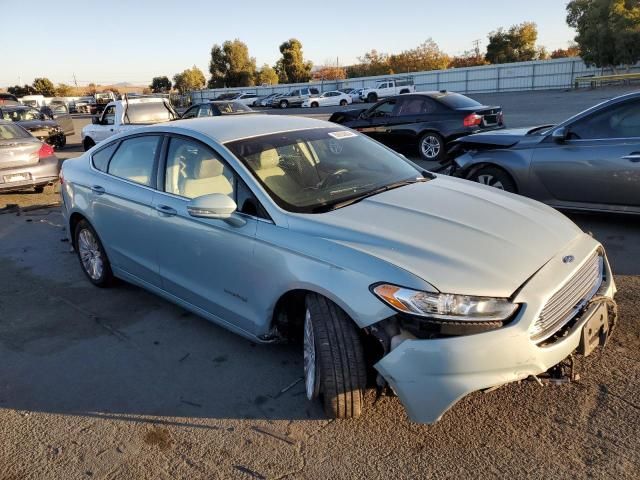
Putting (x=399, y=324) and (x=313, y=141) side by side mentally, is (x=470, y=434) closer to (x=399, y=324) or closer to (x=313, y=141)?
(x=399, y=324)

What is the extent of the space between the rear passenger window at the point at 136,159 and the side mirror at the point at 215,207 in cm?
103

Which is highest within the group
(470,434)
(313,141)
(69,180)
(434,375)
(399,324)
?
(313,141)

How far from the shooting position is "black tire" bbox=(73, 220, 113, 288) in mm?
4930

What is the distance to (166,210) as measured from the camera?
3914 mm

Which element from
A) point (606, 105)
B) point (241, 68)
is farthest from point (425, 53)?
point (606, 105)

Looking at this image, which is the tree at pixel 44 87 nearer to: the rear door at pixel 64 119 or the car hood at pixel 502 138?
the rear door at pixel 64 119

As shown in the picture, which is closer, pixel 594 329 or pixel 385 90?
pixel 594 329

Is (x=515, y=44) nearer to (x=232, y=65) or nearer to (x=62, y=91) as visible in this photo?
(x=232, y=65)

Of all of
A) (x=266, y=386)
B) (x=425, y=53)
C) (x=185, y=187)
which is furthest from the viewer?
(x=425, y=53)

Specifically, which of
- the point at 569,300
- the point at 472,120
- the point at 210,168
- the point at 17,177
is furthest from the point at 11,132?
the point at 569,300

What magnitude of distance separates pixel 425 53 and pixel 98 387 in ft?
276

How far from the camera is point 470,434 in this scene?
9.19 ft

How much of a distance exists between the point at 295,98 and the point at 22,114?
32.0 meters

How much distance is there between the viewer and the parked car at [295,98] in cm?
4816
